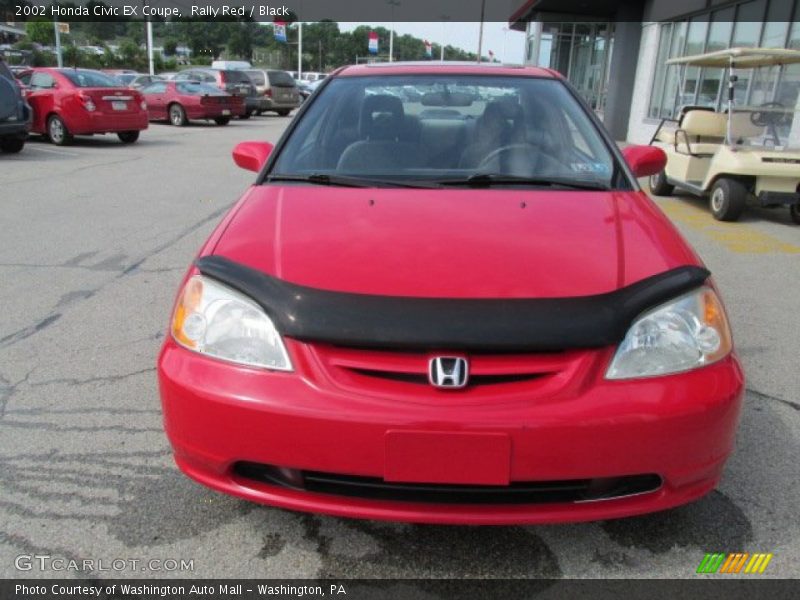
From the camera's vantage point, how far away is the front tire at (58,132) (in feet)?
44.6

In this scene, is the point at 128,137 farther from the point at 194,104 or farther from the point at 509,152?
the point at 509,152

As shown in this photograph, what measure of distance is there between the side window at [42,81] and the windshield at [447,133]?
12584 mm

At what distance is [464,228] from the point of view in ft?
7.57

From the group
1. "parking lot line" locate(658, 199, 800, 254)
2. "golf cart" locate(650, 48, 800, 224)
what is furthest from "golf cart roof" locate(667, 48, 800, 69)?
"parking lot line" locate(658, 199, 800, 254)

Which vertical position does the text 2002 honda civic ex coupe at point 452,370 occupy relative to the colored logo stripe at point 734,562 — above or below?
above

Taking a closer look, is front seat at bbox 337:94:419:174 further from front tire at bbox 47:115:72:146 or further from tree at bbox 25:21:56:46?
tree at bbox 25:21:56:46

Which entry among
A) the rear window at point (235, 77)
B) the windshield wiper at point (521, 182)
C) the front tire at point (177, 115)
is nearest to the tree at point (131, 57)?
the rear window at point (235, 77)

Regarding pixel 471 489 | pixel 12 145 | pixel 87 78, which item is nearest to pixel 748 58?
pixel 471 489

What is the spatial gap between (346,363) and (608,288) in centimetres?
81

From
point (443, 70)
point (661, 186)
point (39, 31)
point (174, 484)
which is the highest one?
point (39, 31)

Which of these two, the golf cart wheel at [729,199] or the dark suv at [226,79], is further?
the dark suv at [226,79]

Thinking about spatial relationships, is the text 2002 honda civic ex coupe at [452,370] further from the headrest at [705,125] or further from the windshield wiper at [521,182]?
the headrest at [705,125]

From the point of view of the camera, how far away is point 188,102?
19.9 m

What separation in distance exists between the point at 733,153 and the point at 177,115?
1704 centimetres
